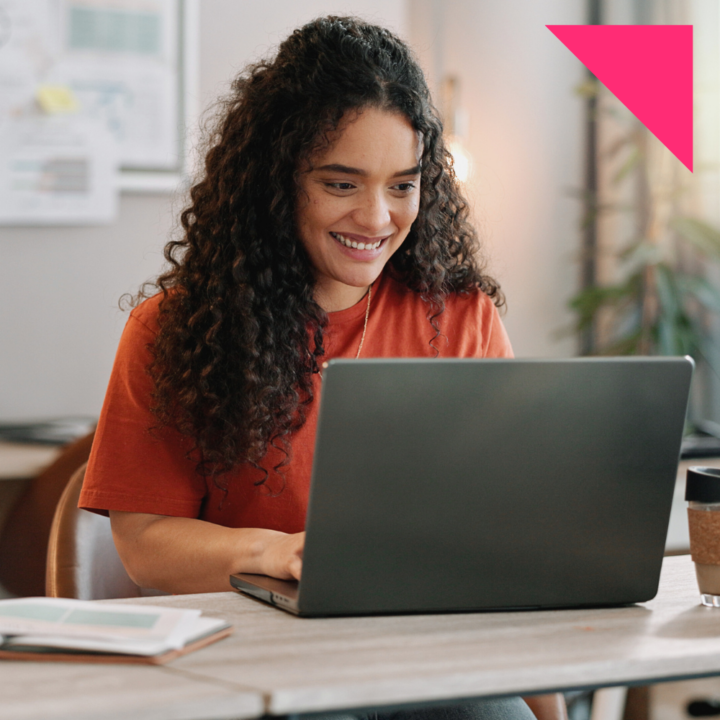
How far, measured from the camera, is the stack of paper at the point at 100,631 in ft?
2.40

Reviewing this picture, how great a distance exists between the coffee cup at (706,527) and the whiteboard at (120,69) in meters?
1.67

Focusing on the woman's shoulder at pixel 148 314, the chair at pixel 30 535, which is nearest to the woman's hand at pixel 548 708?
the woman's shoulder at pixel 148 314

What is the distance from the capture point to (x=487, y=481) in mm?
830

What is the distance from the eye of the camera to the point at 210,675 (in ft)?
2.26

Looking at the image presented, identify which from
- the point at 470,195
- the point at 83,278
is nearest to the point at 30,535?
the point at 83,278

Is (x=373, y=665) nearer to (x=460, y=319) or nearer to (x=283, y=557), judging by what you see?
(x=283, y=557)

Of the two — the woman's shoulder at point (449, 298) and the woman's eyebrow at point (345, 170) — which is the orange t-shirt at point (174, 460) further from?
the woman's eyebrow at point (345, 170)

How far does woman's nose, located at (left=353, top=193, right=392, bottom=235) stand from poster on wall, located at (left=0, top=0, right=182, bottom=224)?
1.20 metres

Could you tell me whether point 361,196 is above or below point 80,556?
above

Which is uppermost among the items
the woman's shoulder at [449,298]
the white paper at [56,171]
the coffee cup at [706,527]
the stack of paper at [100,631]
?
the white paper at [56,171]

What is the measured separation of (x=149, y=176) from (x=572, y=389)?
171cm

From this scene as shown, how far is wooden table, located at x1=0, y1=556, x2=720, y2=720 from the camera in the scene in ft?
2.10

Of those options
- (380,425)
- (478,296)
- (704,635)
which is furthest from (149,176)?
(704,635)

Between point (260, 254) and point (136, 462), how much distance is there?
32cm
